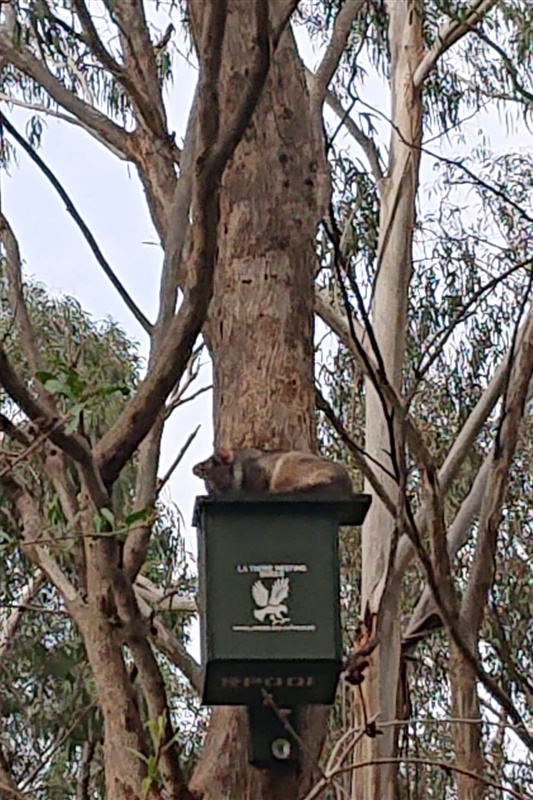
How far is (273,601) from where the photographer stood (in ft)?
5.79

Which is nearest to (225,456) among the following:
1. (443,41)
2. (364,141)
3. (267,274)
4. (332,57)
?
(267,274)

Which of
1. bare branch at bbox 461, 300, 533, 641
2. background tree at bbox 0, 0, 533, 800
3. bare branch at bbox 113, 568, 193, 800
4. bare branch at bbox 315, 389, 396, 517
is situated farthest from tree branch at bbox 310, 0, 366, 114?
bare branch at bbox 113, 568, 193, 800

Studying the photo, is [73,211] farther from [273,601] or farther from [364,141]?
[364,141]

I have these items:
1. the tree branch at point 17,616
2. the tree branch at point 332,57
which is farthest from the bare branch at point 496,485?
the tree branch at point 17,616

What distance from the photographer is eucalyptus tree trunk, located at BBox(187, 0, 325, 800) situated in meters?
2.02

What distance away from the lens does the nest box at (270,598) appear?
1.74m

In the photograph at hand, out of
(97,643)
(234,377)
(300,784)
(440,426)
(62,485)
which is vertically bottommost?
(300,784)

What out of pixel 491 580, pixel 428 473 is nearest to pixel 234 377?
pixel 428 473

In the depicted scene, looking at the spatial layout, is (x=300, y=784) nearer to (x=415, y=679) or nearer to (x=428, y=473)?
(x=428, y=473)

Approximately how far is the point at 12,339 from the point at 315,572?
3580mm

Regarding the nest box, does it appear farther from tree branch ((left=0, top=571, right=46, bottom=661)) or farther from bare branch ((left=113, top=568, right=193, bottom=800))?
tree branch ((left=0, top=571, right=46, bottom=661))

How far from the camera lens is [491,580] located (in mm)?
3301

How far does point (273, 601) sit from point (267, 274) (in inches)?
21.3

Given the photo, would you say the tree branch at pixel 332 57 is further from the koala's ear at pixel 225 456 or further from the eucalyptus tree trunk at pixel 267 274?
the koala's ear at pixel 225 456
